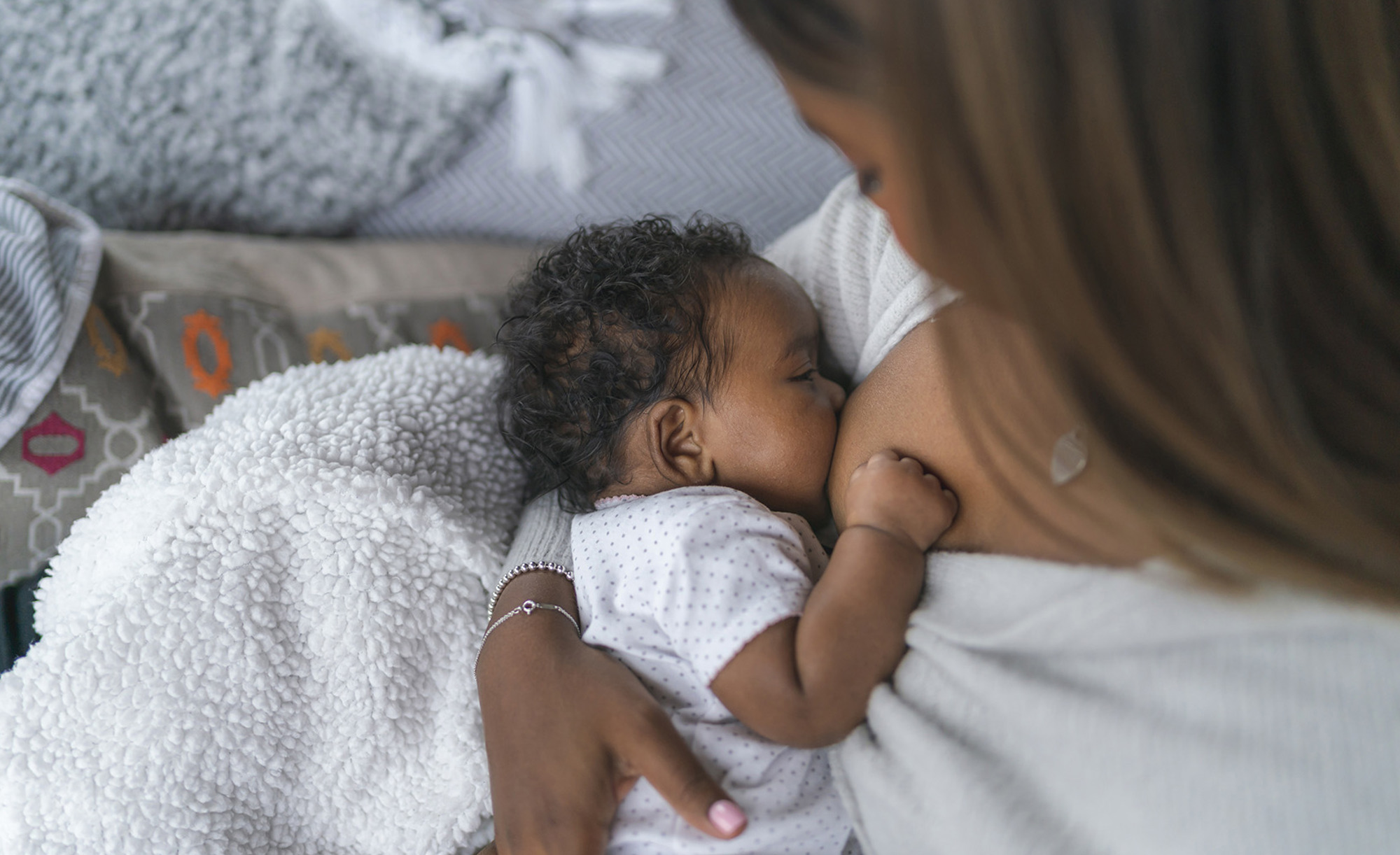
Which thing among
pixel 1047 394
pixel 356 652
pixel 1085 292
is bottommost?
pixel 356 652

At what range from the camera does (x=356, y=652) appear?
0.87 m

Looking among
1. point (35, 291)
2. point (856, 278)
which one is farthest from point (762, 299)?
point (35, 291)

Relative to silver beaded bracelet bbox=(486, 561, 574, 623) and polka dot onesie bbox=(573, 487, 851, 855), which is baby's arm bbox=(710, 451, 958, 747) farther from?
silver beaded bracelet bbox=(486, 561, 574, 623)

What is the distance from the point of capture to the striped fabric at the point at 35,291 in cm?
99

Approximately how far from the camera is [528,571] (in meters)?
0.94

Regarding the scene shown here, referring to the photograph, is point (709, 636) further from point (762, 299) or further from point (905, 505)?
point (762, 299)

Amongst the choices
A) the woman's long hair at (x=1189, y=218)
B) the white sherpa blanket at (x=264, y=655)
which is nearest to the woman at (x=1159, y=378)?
the woman's long hair at (x=1189, y=218)

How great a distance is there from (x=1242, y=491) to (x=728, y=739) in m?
0.46

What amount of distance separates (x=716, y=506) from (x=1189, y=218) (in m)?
0.48

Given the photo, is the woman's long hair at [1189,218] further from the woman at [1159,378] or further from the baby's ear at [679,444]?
the baby's ear at [679,444]

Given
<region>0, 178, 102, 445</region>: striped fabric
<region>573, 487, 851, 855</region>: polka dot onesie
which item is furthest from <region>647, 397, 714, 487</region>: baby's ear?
<region>0, 178, 102, 445</region>: striped fabric

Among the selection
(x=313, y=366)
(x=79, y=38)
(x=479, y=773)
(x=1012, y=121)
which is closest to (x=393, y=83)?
(x=79, y=38)

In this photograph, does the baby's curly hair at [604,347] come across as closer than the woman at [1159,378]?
No

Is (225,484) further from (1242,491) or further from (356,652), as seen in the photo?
(1242,491)
